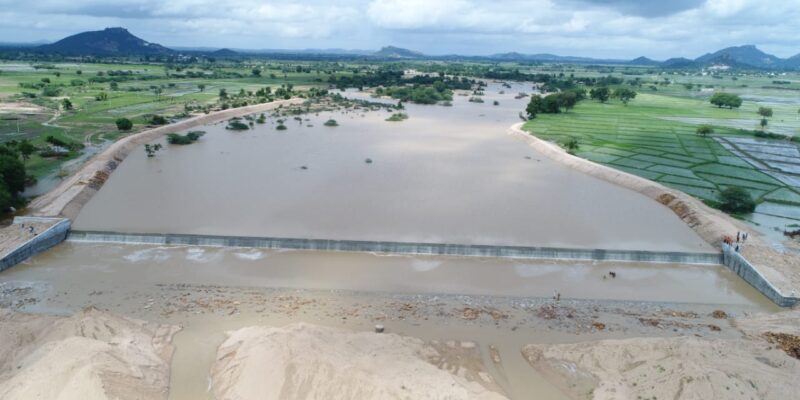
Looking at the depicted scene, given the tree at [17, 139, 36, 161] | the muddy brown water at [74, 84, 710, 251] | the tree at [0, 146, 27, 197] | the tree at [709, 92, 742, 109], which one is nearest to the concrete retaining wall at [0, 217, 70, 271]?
the muddy brown water at [74, 84, 710, 251]

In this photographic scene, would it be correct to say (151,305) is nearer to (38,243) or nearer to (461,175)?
(38,243)

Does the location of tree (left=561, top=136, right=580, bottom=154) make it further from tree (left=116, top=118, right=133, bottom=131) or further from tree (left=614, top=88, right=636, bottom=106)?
tree (left=614, top=88, right=636, bottom=106)

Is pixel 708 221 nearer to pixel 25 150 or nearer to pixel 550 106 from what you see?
pixel 550 106

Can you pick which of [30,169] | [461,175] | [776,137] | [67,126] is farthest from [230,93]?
[776,137]

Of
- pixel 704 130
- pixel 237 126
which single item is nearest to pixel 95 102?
pixel 237 126

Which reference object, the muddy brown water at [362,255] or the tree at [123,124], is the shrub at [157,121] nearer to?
the tree at [123,124]

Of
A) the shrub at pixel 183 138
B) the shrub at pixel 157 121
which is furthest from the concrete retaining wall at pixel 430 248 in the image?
the shrub at pixel 157 121

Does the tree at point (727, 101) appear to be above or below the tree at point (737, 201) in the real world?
above
